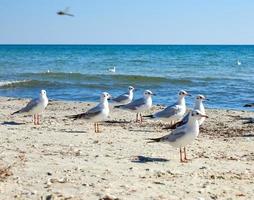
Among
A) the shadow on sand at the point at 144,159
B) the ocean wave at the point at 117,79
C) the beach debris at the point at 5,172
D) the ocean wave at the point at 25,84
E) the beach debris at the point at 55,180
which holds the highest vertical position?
the beach debris at the point at 5,172

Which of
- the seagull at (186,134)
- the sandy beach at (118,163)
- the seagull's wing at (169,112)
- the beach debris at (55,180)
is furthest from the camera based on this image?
the seagull's wing at (169,112)

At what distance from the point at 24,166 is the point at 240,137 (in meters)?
5.70

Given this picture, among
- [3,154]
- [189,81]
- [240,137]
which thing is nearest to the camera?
[3,154]

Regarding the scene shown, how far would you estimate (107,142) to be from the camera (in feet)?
35.9

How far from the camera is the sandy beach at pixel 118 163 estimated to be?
7105mm

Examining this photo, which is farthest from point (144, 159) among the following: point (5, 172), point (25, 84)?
point (25, 84)

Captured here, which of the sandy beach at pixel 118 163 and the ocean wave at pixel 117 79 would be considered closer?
the sandy beach at pixel 118 163

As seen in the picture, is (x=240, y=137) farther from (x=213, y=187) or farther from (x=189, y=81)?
(x=189, y=81)

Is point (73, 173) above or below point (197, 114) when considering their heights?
below

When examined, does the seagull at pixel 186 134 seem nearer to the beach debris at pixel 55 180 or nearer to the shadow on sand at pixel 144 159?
the shadow on sand at pixel 144 159

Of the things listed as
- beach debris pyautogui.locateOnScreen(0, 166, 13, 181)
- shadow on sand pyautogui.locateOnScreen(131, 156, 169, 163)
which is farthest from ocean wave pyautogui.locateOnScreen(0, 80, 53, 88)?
beach debris pyautogui.locateOnScreen(0, 166, 13, 181)

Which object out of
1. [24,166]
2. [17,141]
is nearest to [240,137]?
[17,141]

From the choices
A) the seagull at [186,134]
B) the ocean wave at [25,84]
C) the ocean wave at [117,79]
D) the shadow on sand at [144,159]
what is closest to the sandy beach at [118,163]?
the shadow on sand at [144,159]

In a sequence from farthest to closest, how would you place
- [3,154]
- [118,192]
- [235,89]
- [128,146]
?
[235,89]
[128,146]
[3,154]
[118,192]
